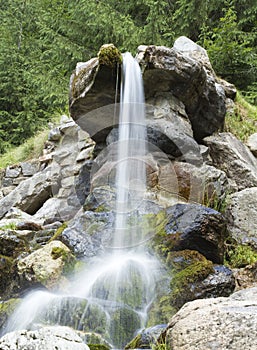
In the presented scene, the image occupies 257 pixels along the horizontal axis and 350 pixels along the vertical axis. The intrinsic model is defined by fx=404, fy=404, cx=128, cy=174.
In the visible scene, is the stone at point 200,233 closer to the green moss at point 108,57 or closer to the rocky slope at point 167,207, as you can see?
the rocky slope at point 167,207

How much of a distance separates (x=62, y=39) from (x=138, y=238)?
9690 mm

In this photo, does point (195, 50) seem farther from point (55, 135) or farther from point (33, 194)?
point (33, 194)

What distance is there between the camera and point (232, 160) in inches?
290

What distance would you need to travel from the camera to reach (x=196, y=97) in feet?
23.6

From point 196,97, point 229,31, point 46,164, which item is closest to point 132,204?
point 196,97

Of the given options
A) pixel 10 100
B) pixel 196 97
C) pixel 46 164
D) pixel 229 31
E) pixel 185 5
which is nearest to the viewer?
pixel 196 97

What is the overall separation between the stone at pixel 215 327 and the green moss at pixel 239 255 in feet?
7.86

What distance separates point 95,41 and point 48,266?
9924 millimetres

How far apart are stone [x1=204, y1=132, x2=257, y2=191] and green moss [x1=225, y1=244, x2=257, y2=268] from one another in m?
1.97

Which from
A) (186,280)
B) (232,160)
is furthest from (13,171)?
(186,280)

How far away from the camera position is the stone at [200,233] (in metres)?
4.52

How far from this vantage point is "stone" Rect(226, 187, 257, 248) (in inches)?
214

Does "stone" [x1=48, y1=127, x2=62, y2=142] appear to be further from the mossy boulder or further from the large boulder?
the mossy boulder

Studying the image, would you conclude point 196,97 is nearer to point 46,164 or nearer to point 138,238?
point 138,238
